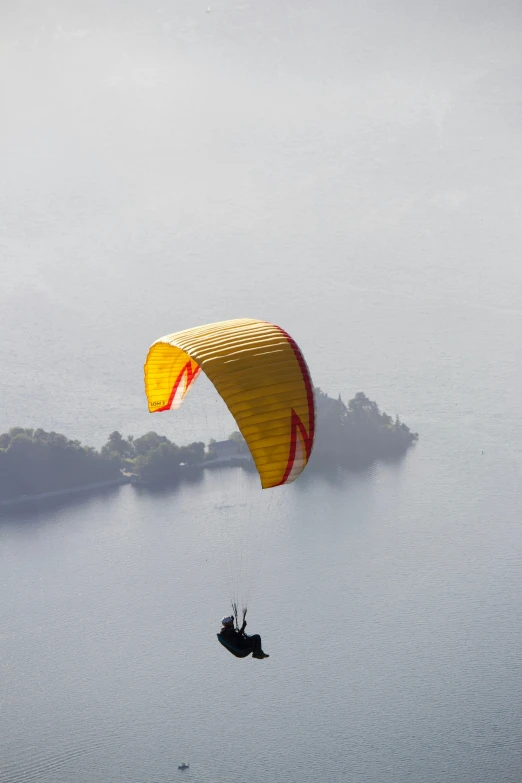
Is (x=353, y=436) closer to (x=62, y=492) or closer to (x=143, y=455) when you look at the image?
(x=143, y=455)

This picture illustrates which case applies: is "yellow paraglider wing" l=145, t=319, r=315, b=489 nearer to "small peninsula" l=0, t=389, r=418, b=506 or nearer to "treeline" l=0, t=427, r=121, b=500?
"treeline" l=0, t=427, r=121, b=500

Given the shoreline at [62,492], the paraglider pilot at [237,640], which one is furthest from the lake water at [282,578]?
the paraglider pilot at [237,640]

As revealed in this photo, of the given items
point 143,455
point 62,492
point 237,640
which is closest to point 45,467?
point 62,492

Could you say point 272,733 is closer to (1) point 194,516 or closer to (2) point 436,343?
(1) point 194,516

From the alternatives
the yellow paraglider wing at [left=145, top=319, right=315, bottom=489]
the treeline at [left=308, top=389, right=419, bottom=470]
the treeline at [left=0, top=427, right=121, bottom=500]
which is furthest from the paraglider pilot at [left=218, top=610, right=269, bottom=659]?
the treeline at [left=308, top=389, right=419, bottom=470]

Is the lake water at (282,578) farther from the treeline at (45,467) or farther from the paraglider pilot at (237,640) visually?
the paraglider pilot at (237,640)

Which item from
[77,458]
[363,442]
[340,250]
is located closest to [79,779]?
[77,458]
